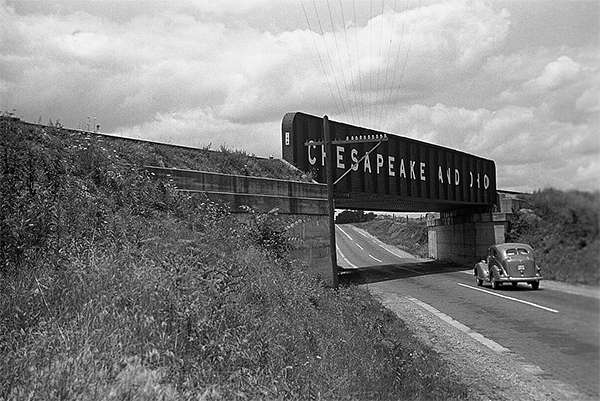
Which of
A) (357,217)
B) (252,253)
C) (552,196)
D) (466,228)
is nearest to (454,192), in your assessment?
(466,228)

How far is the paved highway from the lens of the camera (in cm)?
218

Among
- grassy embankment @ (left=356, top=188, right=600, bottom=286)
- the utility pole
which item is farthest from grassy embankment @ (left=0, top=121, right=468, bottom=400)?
the utility pole

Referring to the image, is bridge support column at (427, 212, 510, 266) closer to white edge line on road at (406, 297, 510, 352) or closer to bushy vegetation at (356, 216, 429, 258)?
white edge line on road at (406, 297, 510, 352)

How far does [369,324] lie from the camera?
11.9m

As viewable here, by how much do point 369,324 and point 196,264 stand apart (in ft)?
13.1

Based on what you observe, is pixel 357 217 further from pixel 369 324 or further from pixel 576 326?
pixel 576 326

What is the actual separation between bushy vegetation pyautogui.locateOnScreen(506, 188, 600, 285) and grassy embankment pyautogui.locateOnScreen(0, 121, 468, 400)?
15.2 feet

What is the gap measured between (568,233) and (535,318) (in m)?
5.15

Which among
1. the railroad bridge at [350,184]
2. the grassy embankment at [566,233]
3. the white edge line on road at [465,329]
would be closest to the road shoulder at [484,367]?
the white edge line on road at [465,329]

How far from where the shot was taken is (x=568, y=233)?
217cm

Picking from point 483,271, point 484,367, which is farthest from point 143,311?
point 483,271

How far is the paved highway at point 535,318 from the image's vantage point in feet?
7.16

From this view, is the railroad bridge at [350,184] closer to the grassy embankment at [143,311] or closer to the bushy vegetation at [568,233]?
the grassy embankment at [143,311]

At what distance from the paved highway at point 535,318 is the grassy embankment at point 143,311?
4.89ft
